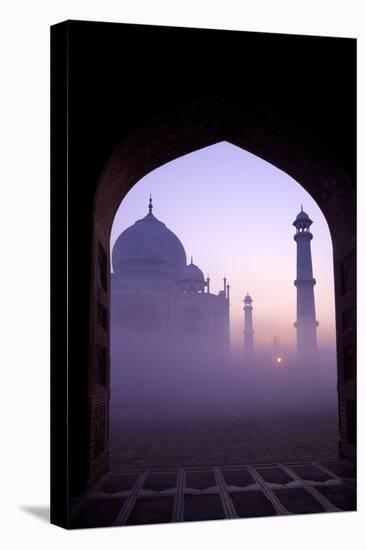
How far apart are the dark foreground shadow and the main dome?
258 centimetres

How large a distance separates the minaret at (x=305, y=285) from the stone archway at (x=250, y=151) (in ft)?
0.90

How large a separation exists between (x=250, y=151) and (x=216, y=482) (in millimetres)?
3531

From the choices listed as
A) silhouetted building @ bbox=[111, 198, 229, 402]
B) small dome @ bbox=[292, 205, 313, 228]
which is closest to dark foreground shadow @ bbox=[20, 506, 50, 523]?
silhouetted building @ bbox=[111, 198, 229, 402]

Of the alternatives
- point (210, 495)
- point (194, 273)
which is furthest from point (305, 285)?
point (210, 495)

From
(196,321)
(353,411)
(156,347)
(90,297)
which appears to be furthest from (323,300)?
(196,321)

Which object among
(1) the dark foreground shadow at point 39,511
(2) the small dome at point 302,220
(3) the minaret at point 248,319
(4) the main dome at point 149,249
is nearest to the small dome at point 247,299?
(3) the minaret at point 248,319

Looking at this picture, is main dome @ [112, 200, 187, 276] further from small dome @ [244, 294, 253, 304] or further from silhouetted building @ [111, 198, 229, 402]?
small dome @ [244, 294, 253, 304]

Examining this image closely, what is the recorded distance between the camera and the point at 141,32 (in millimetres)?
5062

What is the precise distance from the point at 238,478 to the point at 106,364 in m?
1.68

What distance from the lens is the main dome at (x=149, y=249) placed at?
605cm

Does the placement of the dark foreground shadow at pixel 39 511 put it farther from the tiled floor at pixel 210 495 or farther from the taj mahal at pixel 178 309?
the taj mahal at pixel 178 309

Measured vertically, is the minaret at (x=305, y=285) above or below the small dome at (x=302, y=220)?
below

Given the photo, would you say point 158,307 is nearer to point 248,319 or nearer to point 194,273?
point 194,273

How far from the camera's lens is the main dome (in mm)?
6047
